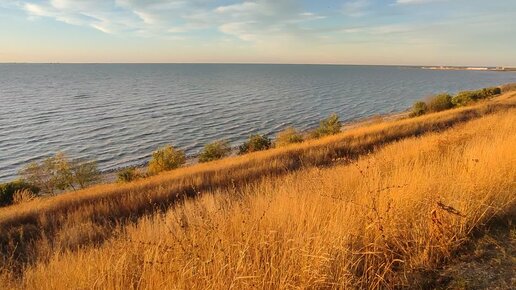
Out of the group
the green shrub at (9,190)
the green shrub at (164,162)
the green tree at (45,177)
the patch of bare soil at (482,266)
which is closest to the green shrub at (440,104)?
the green shrub at (164,162)

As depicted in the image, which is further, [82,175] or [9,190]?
[82,175]

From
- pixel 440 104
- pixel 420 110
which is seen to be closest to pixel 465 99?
pixel 440 104

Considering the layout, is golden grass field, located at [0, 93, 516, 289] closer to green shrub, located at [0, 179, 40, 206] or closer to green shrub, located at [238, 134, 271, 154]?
green shrub, located at [0, 179, 40, 206]

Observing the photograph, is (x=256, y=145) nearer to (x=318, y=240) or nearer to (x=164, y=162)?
(x=164, y=162)

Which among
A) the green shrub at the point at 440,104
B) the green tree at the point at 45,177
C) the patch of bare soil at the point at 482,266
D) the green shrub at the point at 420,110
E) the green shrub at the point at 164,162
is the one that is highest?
the patch of bare soil at the point at 482,266

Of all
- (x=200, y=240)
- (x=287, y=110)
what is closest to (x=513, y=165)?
(x=200, y=240)

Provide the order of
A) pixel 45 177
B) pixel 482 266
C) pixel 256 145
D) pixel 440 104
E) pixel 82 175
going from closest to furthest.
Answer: pixel 482 266 → pixel 82 175 → pixel 45 177 → pixel 256 145 → pixel 440 104

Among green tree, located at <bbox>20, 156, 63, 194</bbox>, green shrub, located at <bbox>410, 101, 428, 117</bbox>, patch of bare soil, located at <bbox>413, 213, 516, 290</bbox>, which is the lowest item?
green tree, located at <bbox>20, 156, 63, 194</bbox>

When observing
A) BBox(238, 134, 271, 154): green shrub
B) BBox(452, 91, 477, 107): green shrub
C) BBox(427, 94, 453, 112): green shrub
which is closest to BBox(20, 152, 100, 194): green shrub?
BBox(238, 134, 271, 154): green shrub

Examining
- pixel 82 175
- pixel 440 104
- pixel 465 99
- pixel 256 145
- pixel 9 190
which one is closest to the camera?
pixel 9 190

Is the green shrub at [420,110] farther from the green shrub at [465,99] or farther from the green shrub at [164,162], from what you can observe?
the green shrub at [164,162]

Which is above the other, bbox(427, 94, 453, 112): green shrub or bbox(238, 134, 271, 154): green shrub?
bbox(427, 94, 453, 112): green shrub

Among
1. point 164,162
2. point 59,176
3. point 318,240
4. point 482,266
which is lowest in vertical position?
point 59,176

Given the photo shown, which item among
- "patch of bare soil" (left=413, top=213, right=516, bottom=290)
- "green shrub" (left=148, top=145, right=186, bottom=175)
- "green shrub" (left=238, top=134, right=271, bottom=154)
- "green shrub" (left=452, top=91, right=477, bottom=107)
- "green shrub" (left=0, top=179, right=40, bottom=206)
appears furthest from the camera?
"green shrub" (left=452, top=91, right=477, bottom=107)
